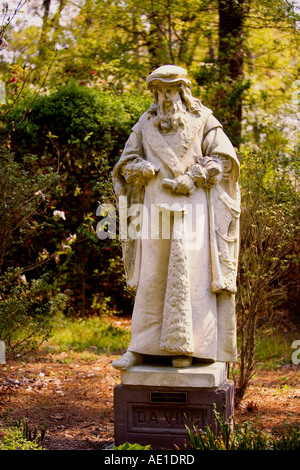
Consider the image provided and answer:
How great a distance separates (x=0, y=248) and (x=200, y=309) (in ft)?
8.36

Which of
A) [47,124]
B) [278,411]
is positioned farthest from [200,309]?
[47,124]

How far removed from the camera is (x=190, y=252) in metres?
4.80

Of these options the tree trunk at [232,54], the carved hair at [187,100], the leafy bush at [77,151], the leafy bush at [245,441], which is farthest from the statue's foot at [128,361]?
the tree trunk at [232,54]

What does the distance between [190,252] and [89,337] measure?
4.30 meters

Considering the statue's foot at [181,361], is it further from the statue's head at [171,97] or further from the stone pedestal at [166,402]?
the statue's head at [171,97]

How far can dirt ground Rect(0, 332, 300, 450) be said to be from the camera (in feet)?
18.0

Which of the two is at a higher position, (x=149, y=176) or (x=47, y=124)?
(x=47, y=124)

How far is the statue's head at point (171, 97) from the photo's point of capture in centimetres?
483

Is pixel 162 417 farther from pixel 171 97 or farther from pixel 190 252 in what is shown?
pixel 171 97

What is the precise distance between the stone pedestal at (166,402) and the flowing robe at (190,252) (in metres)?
0.16

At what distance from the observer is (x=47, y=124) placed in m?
9.34

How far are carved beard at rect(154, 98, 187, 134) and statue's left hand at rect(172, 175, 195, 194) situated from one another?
0.40 meters
